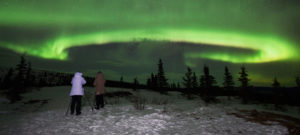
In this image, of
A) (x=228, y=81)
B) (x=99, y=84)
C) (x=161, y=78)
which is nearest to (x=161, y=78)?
(x=161, y=78)

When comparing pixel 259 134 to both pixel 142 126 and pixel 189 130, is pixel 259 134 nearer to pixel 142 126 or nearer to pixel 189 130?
pixel 189 130

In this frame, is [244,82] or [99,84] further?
[244,82]

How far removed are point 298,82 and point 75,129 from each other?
5970cm

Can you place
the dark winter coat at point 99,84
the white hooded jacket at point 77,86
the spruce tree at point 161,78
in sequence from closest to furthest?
the white hooded jacket at point 77,86
the dark winter coat at point 99,84
the spruce tree at point 161,78

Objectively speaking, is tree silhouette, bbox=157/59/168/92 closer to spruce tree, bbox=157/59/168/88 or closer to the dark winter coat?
spruce tree, bbox=157/59/168/88

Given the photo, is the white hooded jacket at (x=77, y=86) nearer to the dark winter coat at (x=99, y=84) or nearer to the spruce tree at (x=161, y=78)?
the dark winter coat at (x=99, y=84)

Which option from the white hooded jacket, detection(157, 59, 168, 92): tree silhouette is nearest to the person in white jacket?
the white hooded jacket

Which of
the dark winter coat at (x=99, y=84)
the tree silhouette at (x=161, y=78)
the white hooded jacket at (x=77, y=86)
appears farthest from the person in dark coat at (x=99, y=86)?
the tree silhouette at (x=161, y=78)

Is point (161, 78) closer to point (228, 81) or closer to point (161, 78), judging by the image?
point (161, 78)

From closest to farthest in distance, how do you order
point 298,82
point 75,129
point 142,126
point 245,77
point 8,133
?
point 8,133 → point 75,129 → point 142,126 → point 245,77 → point 298,82

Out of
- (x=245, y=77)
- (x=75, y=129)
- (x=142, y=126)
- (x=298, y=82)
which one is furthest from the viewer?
(x=298, y=82)

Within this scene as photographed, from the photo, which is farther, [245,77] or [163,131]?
[245,77]

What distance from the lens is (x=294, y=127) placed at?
6.35 meters

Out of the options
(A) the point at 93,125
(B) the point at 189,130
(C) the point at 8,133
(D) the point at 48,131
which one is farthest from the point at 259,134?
(C) the point at 8,133
